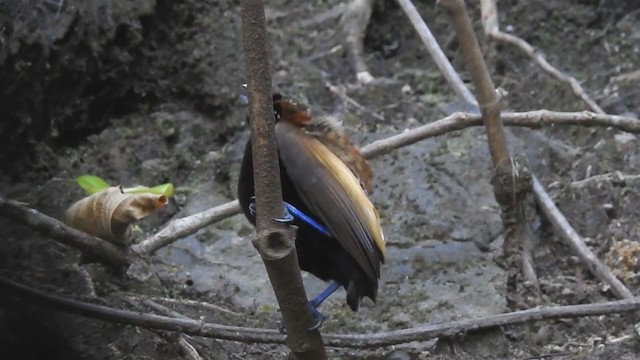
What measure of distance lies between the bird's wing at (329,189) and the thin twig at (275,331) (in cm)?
45

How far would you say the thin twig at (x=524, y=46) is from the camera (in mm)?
4160

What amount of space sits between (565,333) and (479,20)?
188 cm

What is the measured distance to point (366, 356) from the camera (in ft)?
10.1

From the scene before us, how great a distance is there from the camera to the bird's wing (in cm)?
229

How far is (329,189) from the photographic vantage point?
90.3 inches

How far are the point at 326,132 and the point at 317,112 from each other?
1744 mm


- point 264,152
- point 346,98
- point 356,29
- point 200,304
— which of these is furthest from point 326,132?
point 356,29

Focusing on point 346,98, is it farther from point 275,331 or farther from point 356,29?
point 275,331

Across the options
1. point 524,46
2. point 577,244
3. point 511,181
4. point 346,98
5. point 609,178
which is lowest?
point 577,244

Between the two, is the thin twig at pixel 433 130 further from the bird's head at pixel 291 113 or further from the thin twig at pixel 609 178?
the bird's head at pixel 291 113

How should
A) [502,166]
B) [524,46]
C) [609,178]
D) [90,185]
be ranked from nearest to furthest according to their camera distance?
[90,185], [502,166], [609,178], [524,46]

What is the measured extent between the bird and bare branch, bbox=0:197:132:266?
42 centimetres

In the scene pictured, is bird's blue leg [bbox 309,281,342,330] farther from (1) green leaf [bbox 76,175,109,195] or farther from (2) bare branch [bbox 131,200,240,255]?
(1) green leaf [bbox 76,175,109,195]

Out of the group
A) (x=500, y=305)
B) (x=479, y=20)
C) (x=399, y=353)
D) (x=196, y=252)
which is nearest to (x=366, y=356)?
(x=399, y=353)
